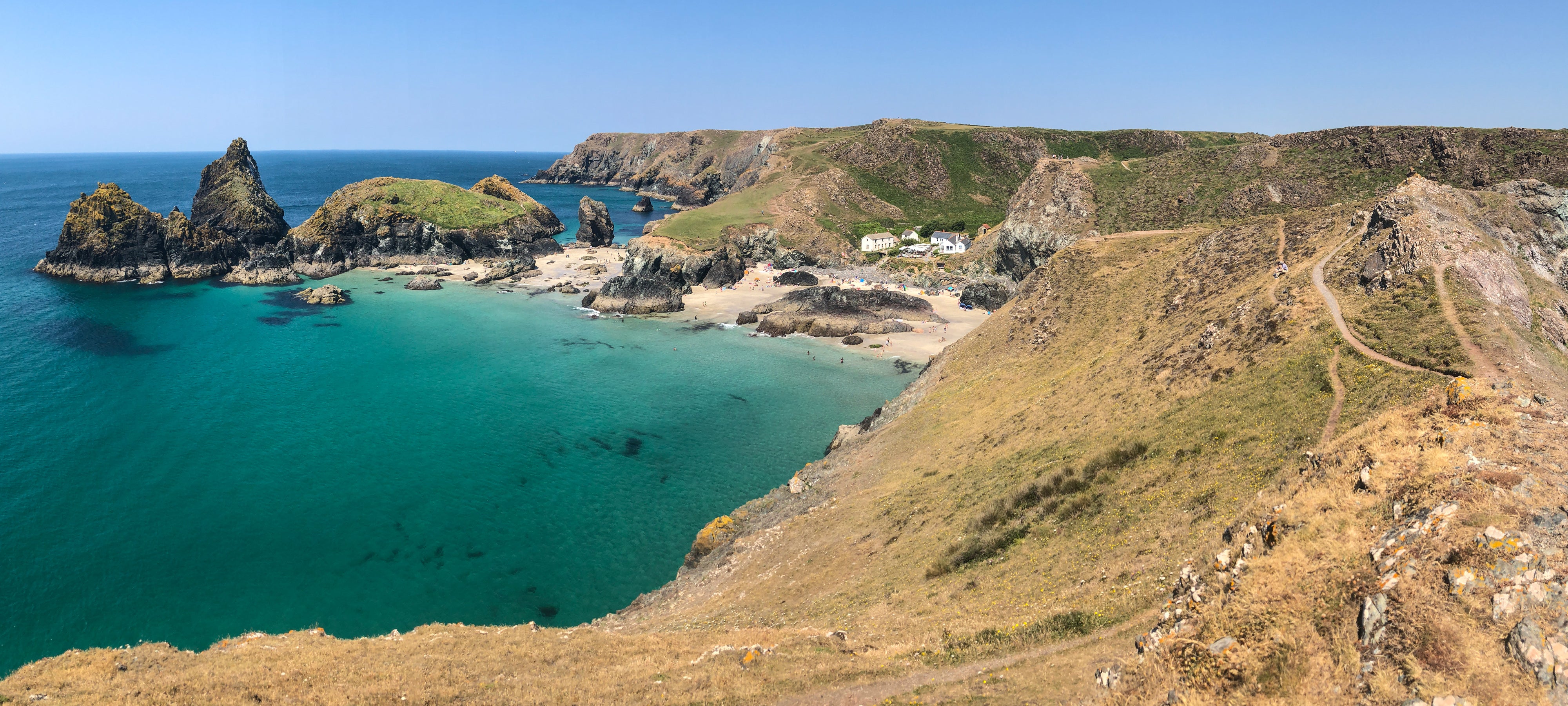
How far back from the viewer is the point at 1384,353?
2692 centimetres

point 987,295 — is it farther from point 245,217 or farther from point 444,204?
point 245,217

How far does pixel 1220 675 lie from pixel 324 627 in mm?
40526

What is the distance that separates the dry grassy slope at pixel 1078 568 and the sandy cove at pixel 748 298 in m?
42.0

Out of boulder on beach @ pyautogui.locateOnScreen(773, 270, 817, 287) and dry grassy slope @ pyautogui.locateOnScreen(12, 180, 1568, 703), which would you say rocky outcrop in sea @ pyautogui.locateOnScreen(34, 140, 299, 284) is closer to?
boulder on beach @ pyautogui.locateOnScreen(773, 270, 817, 287)

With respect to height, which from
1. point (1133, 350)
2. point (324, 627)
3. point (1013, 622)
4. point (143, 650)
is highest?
point (1133, 350)

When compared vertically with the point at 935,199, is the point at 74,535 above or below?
below

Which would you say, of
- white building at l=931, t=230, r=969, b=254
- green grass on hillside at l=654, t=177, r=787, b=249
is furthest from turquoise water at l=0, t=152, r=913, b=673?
white building at l=931, t=230, r=969, b=254

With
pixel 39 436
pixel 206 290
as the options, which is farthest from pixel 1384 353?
pixel 206 290

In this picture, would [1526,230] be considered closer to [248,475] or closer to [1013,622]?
[1013,622]

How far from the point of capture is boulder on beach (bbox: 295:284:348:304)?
104 meters

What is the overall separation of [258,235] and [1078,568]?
161 m

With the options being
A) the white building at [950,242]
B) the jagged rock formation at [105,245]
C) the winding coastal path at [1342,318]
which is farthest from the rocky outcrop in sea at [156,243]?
the winding coastal path at [1342,318]

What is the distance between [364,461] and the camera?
5191cm

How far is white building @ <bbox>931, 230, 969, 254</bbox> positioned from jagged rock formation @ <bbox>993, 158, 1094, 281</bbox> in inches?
903
